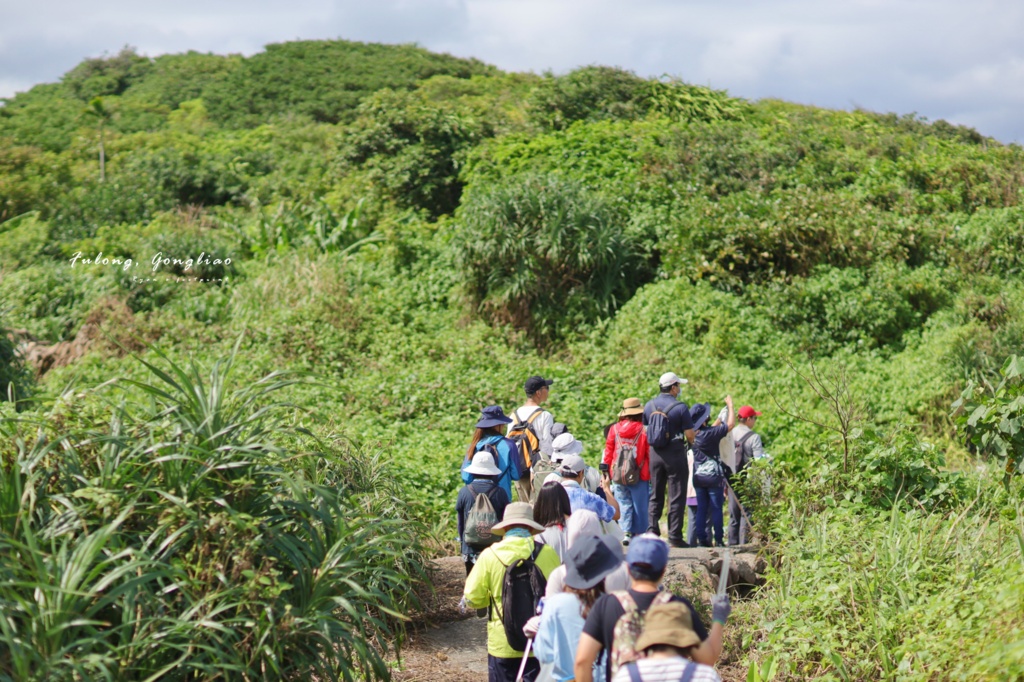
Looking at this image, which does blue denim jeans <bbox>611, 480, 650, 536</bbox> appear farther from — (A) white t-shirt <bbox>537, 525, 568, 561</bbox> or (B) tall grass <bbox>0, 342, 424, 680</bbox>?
(B) tall grass <bbox>0, 342, 424, 680</bbox>

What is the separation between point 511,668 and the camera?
163 inches

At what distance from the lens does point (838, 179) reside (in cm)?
1627

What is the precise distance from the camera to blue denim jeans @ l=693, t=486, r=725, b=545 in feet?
25.2

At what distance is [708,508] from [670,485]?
22.6 inches

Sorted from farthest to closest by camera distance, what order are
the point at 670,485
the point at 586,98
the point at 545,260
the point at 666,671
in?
the point at 586,98 < the point at 545,260 < the point at 670,485 < the point at 666,671

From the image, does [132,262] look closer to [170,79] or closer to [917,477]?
[917,477]

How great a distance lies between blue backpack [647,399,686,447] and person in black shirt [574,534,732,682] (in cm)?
387

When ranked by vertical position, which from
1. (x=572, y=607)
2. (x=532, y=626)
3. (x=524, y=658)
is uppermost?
(x=572, y=607)

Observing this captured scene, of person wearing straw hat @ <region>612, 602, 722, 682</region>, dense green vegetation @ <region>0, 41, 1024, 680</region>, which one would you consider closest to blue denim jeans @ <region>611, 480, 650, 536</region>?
Answer: dense green vegetation @ <region>0, 41, 1024, 680</region>

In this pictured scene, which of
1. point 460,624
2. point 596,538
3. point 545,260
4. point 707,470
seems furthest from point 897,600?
point 545,260

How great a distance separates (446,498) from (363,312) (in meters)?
6.47

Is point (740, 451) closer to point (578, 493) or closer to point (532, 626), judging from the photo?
point (578, 493)

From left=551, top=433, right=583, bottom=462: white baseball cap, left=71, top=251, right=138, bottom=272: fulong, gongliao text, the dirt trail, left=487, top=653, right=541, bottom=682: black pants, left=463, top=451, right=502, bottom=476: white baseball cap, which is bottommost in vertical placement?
the dirt trail

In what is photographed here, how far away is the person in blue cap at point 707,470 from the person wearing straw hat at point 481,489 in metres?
2.46
